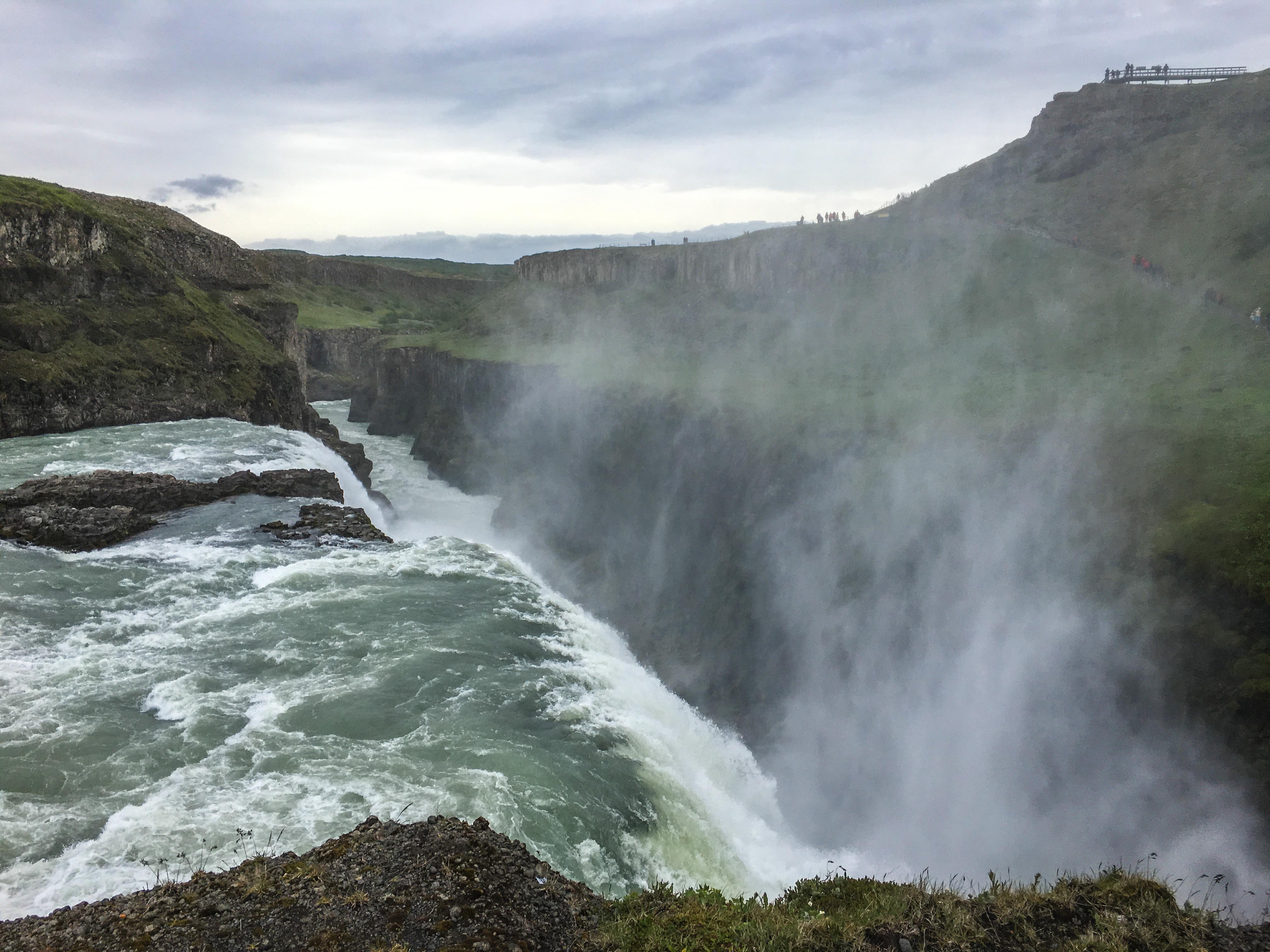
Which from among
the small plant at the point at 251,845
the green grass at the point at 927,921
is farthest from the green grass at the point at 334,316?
the green grass at the point at 927,921

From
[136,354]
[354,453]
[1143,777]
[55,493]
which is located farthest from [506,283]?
[1143,777]

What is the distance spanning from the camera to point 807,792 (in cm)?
2169

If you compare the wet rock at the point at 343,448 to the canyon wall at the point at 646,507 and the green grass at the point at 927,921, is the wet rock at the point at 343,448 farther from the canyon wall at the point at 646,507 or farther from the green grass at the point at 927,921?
the green grass at the point at 927,921

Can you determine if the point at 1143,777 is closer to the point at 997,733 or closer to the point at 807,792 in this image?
the point at 997,733

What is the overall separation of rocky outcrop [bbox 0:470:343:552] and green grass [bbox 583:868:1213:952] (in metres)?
20.1

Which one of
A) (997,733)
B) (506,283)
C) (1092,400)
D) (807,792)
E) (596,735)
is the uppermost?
(506,283)

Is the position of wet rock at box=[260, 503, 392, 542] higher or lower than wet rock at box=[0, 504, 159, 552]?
lower

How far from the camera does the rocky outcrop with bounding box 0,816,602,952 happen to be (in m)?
6.75

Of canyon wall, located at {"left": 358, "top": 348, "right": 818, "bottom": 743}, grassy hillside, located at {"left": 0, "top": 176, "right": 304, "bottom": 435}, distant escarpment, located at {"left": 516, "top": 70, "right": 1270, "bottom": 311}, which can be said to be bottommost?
canyon wall, located at {"left": 358, "top": 348, "right": 818, "bottom": 743}

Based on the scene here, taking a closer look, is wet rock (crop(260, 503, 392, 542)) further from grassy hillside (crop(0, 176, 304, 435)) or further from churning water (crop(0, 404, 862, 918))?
grassy hillside (crop(0, 176, 304, 435))

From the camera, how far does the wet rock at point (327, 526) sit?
911 inches

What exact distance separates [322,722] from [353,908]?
7.06 metres

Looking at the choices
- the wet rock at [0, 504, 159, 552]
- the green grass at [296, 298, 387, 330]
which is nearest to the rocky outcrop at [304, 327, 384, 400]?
the green grass at [296, 298, 387, 330]

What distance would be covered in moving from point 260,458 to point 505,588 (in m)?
16.2
